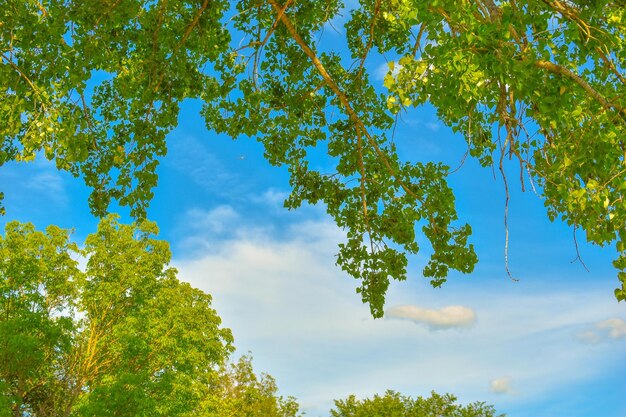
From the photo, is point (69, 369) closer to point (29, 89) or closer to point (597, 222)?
point (29, 89)

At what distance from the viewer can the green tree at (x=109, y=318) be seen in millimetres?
27438

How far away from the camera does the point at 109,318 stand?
29594 millimetres

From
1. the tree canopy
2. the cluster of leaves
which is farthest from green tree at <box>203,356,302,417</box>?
the tree canopy

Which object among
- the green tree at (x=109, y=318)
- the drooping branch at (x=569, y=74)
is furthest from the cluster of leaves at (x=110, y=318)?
the drooping branch at (x=569, y=74)

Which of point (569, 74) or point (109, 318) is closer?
point (569, 74)

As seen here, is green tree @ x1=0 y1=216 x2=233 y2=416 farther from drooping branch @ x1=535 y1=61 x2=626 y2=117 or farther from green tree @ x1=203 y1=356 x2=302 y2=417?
drooping branch @ x1=535 y1=61 x2=626 y2=117

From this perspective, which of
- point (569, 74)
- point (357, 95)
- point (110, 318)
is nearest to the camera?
point (569, 74)

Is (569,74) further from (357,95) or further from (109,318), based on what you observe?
(109,318)

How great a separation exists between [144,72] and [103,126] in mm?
2341

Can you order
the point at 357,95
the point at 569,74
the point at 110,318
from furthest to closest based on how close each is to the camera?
the point at 110,318
the point at 357,95
the point at 569,74

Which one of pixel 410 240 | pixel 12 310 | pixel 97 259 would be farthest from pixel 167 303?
pixel 410 240

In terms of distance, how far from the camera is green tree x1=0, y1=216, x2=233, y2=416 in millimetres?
27438

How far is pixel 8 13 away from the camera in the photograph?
32.2ft

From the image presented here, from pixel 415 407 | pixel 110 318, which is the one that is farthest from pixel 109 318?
pixel 415 407
